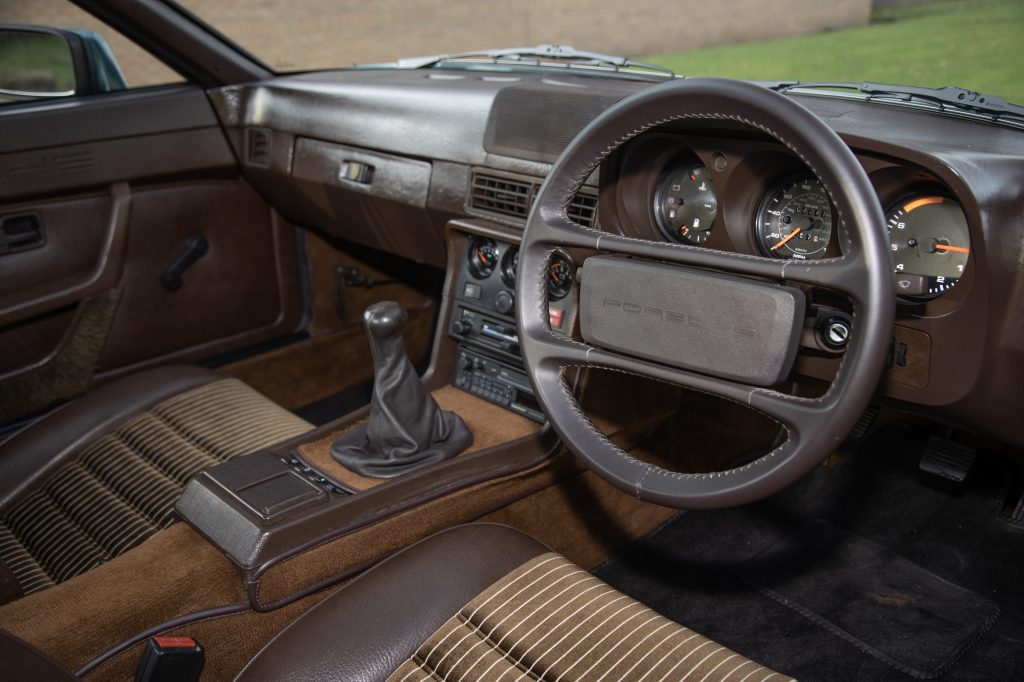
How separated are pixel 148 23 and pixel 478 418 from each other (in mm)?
1545

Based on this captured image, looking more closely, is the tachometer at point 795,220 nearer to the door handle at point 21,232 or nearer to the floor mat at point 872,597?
the floor mat at point 872,597

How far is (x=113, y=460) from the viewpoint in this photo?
2.09m

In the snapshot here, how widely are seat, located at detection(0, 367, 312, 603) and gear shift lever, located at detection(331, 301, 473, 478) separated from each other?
0.32 meters

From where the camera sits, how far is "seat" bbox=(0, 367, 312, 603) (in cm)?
189

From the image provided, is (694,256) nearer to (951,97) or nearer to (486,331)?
(951,97)

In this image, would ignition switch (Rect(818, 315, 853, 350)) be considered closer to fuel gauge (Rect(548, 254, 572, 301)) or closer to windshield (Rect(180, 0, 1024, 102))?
windshield (Rect(180, 0, 1024, 102))

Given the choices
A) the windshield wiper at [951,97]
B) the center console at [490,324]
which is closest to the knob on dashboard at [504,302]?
the center console at [490,324]

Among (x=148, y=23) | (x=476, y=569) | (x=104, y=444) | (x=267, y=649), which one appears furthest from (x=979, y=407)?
(x=148, y=23)

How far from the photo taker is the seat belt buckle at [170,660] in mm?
1372

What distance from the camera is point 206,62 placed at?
283 cm

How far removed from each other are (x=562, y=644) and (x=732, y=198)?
2.67ft

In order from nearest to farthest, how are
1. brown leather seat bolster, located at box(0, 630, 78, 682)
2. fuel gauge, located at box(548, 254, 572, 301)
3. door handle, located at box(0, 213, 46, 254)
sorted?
brown leather seat bolster, located at box(0, 630, 78, 682) → fuel gauge, located at box(548, 254, 572, 301) → door handle, located at box(0, 213, 46, 254)

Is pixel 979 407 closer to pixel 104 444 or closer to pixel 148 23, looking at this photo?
pixel 104 444

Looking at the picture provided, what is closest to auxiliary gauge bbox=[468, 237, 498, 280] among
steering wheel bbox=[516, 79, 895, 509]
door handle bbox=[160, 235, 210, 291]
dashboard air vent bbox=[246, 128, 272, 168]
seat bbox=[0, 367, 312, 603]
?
seat bbox=[0, 367, 312, 603]
